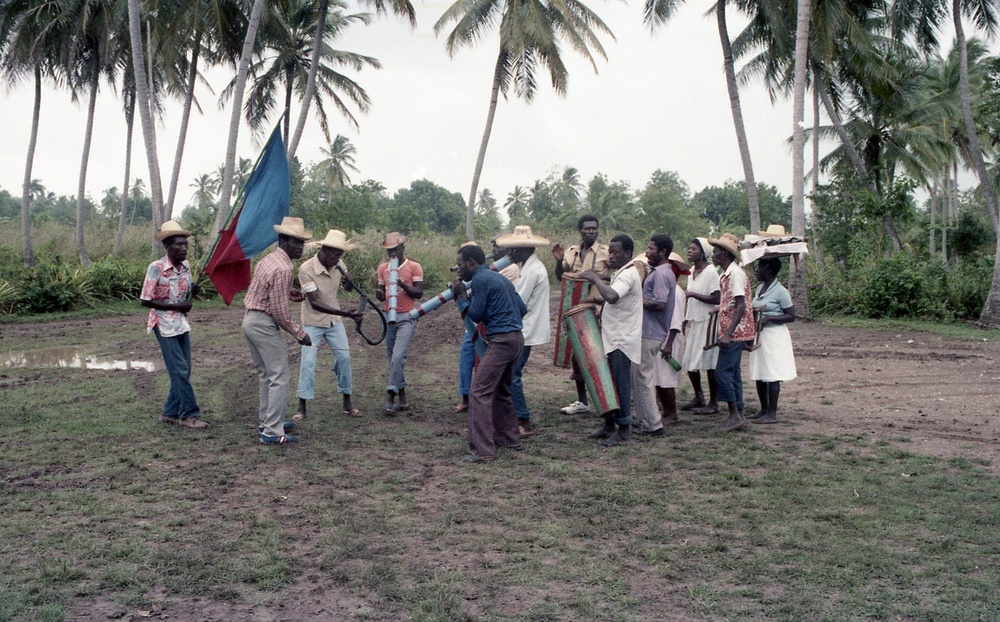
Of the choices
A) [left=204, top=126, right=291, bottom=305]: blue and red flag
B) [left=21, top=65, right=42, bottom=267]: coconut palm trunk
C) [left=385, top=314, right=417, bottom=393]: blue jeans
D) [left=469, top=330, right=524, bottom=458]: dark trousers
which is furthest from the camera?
[left=21, top=65, right=42, bottom=267]: coconut palm trunk

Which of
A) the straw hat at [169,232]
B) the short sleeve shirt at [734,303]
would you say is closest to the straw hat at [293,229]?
the straw hat at [169,232]

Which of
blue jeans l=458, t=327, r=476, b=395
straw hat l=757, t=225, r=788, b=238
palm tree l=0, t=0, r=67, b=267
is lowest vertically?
blue jeans l=458, t=327, r=476, b=395

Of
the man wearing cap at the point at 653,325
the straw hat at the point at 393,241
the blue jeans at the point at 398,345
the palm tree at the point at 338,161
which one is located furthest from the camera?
the palm tree at the point at 338,161

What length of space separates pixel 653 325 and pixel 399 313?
2.44 metres

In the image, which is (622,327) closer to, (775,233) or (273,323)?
(775,233)

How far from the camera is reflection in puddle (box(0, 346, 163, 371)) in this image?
10922 millimetres

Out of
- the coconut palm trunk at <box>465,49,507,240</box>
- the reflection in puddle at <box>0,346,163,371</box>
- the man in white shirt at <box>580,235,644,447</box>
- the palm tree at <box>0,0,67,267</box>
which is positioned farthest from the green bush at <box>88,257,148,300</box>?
the man in white shirt at <box>580,235,644,447</box>

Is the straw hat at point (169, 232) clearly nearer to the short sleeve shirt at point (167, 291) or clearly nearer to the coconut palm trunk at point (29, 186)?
the short sleeve shirt at point (167, 291)

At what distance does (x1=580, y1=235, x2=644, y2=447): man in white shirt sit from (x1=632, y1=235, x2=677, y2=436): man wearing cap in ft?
0.97

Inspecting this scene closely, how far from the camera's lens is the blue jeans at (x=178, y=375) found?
7.29m

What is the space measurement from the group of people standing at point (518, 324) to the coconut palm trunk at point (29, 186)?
17138 mm

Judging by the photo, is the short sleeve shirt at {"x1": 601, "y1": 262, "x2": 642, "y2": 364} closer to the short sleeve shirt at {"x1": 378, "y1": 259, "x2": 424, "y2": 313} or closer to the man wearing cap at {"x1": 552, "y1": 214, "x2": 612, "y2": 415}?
the man wearing cap at {"x1": 552, "y1": 214, "x2": 612, "y2": 415}

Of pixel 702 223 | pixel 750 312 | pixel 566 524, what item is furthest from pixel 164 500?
pixel 702 223

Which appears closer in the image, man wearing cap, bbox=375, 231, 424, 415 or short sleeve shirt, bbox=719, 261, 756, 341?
short sleeve shirt, bbox=719, 261, 756, 341
